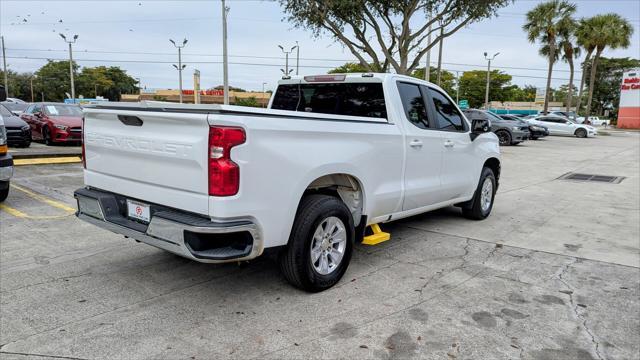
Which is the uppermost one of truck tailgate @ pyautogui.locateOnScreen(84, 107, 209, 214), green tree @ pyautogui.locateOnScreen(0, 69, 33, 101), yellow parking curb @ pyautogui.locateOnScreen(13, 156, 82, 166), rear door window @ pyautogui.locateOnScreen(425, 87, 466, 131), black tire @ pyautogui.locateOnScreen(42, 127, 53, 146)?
green tree @ pyautogui.locateOnScreen(0, 69, 33, 101)

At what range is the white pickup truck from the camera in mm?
3148

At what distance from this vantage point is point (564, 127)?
3197cm

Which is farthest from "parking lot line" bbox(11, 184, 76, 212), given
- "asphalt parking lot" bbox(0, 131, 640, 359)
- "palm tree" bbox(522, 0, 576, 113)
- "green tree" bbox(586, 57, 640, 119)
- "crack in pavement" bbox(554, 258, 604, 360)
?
"green tree" bbox(586, 57, 640, 119)

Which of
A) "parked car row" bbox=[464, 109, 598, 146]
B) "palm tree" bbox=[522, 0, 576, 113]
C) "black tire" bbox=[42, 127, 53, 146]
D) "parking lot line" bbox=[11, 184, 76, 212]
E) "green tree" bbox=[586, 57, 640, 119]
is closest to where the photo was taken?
"parking lot line" bbox=[11, 184, 76, 212]

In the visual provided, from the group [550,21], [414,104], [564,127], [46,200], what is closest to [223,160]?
[414,104]

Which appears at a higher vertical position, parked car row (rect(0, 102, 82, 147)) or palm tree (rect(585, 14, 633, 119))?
palm tree (rect(585, 14, 633, 119))

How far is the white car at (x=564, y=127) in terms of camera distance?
3152 centimetres

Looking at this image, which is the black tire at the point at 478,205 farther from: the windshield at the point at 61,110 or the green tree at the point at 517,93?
the green tree at the point at 517,93

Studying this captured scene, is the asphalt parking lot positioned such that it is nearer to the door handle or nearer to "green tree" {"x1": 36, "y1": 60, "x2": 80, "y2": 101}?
the door handle

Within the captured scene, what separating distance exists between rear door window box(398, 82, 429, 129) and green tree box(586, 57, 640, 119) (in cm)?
8462

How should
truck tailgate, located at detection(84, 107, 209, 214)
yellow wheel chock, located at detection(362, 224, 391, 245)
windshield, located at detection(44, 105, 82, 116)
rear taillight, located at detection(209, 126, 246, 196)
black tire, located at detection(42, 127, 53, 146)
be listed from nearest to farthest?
rear taillight, located at detection(209, 126, 246, 196)
truck tailgate, located at detection(84, 107, 209, 214)
yellow wheel chock, located at detection(362, 224, 391, 245)
black tire, located at detection(42, 127, 53, 146)
windshield, located at detection(44, 105, 82, 116)

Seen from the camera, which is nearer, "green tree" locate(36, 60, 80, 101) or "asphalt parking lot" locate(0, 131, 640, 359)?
"asphalt parking lot" locate(0, 131, 640, 359)

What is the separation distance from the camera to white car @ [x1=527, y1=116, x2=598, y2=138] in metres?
31.5

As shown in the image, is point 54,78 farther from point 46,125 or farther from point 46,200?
point 46,200
